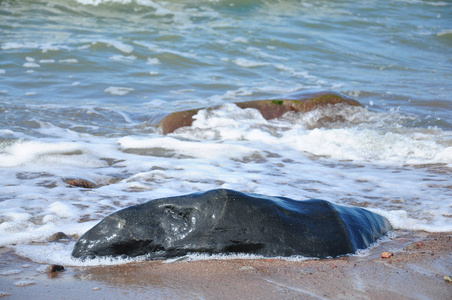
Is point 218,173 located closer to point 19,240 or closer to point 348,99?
point 19,240

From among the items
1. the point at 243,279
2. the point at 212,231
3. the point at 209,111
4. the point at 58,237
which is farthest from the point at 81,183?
the point at 209,111

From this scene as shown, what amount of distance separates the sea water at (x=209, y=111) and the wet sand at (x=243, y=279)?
296mm

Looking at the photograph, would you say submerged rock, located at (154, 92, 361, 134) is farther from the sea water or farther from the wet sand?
the wet sand

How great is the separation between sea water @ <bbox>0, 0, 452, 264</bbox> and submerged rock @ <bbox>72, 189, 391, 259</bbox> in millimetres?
285

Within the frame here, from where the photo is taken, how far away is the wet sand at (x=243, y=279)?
205cm

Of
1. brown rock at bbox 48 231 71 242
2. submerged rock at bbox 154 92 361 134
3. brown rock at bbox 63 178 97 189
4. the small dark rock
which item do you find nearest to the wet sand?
the small dark rock

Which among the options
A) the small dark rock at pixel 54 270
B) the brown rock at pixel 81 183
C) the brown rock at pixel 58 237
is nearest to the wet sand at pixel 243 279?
the small dark rock at pixel 54 270

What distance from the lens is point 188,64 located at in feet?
31.4

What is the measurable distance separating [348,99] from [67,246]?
5093 millimetres

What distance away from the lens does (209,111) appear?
634 cm

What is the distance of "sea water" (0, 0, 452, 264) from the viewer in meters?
3.60

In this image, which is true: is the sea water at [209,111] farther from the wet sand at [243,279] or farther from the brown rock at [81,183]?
the wet sand at [243,279]

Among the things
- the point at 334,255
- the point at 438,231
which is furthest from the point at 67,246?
the point at 438,231

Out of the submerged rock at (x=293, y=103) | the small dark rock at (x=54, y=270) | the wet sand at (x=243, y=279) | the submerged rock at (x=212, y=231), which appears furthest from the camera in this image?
the submerged rock at (x=293, y=103)
